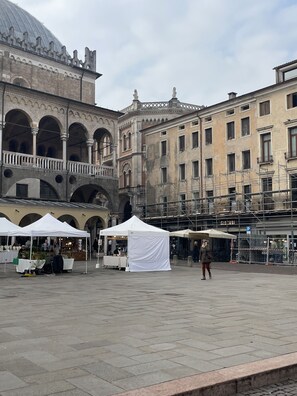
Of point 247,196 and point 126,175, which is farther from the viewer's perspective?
point 126,175

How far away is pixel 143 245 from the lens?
23719 mm

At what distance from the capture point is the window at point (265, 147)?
114ft

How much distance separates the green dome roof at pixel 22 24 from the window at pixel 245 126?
59.8 ft

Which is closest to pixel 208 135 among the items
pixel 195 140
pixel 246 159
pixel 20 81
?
pixel 195 140

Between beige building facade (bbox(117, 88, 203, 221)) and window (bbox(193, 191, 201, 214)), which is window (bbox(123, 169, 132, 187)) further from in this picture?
window (bbox(193, 191, 201, 214))

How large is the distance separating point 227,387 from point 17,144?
34832 mm

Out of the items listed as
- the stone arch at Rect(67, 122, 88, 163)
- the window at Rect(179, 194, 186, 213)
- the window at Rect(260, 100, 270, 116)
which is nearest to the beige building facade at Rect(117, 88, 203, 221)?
the window at Rect(179, 194, 186, 213)

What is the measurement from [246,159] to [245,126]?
2.70 meters

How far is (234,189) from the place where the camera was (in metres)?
37.1

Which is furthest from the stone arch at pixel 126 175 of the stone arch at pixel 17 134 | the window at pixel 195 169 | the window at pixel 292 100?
the window at pixel 292 100

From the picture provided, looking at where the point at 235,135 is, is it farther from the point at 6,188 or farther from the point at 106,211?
the point at 6,188

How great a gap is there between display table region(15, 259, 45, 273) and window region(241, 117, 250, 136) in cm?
2210

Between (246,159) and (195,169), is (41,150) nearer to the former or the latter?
(195,169)

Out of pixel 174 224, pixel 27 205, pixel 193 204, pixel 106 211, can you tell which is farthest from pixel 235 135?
pixel 27 205
